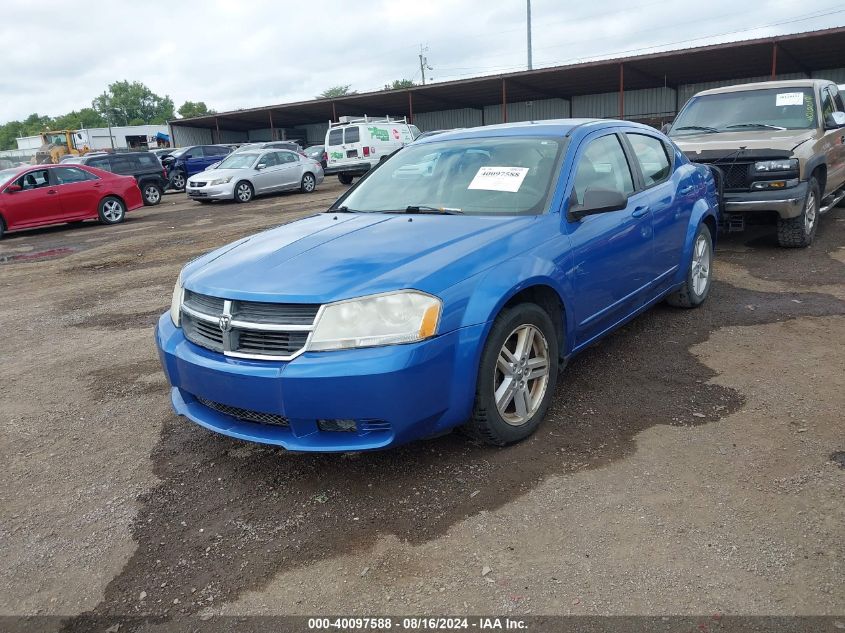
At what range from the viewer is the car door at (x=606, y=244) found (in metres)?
3.81

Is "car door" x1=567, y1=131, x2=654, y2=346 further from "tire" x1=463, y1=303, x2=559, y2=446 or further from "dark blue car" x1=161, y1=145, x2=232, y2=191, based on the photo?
"dark blue car" x1=161, y1=145, x2=232, y2=191

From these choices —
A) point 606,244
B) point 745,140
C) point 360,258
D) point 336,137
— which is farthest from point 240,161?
point 360,258

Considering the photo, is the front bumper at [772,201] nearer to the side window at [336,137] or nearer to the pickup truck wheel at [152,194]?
the side window at [336,137]

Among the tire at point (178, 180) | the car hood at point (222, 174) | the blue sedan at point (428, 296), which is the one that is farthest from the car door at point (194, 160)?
the blue sedan at point (428, 296)

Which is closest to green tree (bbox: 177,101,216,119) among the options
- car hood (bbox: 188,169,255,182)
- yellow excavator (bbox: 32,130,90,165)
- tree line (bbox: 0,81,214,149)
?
tree line (bbox: 0,81,214,149)

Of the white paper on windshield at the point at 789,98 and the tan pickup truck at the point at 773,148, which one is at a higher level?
the white paper on windshield at the point at 789,98

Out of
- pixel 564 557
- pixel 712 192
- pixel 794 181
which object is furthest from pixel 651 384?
pixel 794 181

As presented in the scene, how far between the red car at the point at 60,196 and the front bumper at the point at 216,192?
266cm

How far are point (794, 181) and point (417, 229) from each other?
5449mm

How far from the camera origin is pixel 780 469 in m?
3.12

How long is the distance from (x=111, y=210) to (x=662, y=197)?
14.3 metres

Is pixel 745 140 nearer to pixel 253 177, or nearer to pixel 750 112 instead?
pixel 750 112

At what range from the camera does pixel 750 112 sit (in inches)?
324

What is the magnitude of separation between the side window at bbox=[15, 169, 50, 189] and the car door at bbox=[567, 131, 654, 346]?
540 inches
